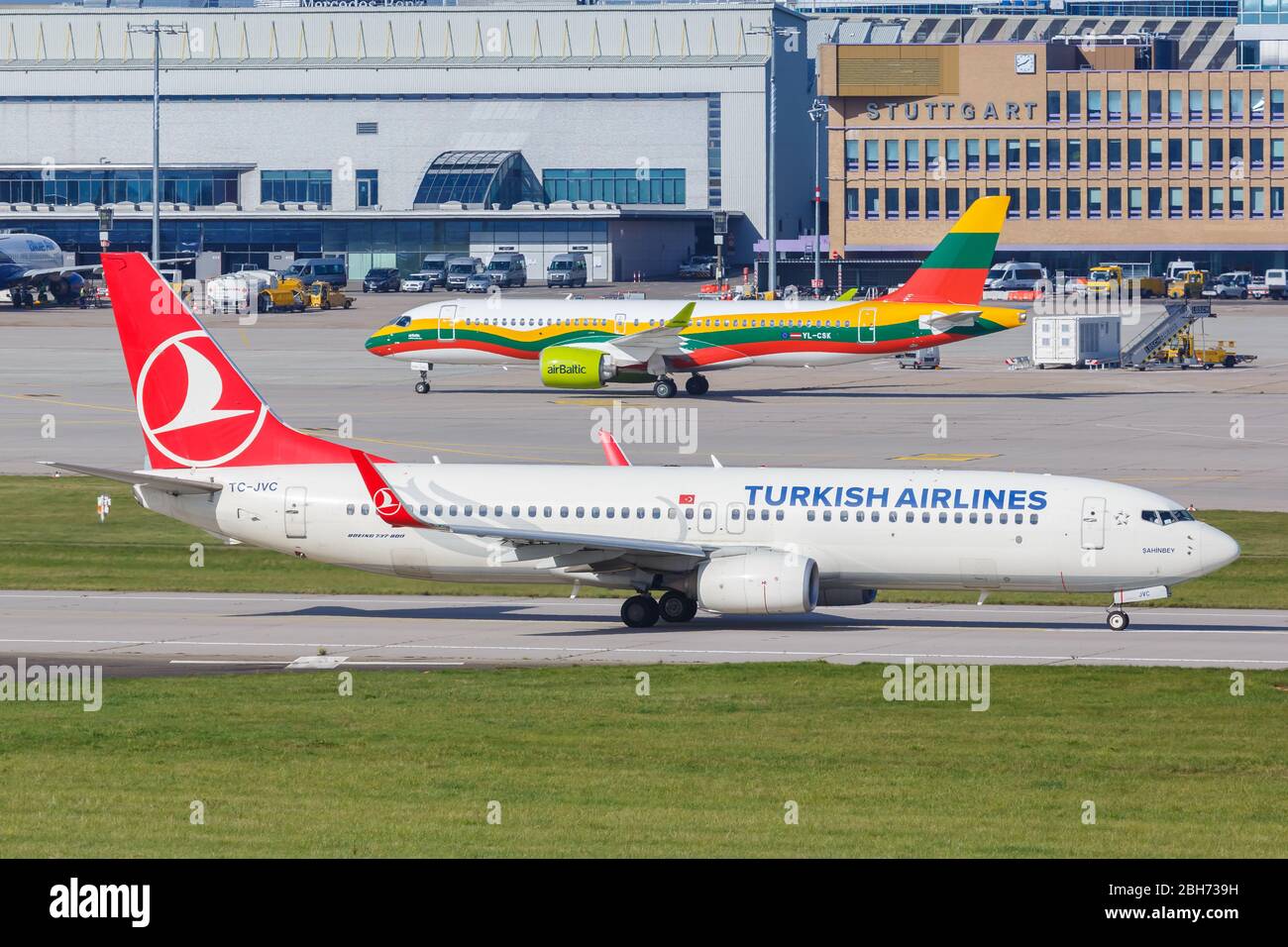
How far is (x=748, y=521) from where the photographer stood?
41625mm

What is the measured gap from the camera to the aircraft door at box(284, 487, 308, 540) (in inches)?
1683

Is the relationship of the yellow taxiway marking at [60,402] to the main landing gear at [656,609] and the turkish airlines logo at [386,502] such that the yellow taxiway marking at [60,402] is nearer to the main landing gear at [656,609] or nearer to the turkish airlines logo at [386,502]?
the turkish airlines logo at [386,502]

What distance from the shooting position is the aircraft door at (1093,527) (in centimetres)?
4019

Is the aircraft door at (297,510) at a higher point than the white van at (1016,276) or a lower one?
lower

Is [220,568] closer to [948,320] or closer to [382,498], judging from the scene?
[382,498]

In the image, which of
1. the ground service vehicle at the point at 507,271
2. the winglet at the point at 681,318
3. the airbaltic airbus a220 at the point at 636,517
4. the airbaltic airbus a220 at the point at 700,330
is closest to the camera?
the airbaltic airbus a220 at the point at 636,517

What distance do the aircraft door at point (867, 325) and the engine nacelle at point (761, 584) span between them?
52.5 metres

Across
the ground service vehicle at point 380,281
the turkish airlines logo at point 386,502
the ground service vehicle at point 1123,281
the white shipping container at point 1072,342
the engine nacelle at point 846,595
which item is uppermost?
the ground service vehicle at point 380,281

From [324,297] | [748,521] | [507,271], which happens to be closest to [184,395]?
[748,521]

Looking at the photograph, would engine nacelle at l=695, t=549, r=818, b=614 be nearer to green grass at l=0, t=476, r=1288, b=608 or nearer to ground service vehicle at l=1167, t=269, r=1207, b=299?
green grass at l=0, t=476, r=1288, b=608

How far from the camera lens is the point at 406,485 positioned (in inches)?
1681

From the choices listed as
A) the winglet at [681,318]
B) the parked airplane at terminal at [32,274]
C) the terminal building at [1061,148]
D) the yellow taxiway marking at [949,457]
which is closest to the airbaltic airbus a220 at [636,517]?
the yellow taxiway marking at [949,457]

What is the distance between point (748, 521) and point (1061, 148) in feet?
498
